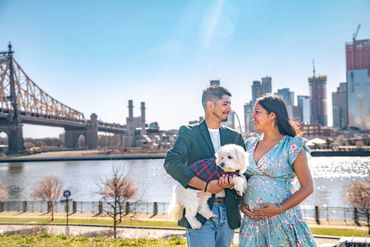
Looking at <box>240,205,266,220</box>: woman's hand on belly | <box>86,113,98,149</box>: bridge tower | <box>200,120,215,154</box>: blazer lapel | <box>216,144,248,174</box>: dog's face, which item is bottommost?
<box>240,205,266,220</box>: woman's hand on belly

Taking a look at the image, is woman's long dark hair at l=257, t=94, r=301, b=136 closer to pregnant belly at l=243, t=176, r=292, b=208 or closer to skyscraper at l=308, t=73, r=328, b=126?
pregnant belly at l=243, t=176, r=292, b=208

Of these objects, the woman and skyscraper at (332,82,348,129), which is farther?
skyscraper at (332,82,348,129)

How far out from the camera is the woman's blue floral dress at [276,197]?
2641 millimetres

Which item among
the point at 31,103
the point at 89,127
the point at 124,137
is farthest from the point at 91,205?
the point at 124,137

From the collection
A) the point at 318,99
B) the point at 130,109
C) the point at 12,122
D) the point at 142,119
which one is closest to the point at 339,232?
the point at 12,122

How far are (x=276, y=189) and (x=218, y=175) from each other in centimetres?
39

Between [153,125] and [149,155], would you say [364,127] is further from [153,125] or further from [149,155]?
[149,155]

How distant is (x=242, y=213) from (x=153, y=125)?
119 meters

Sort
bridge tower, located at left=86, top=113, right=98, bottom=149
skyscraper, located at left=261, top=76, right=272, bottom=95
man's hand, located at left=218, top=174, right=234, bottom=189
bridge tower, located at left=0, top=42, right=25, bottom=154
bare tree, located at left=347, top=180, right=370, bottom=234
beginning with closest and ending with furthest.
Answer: man's hand, located at left=218, top=174, right=234, bottom=189, bare tree, located at left=347, top=180, right=370, bottom=234, bridge tower, located at left=0, top=42, right=25, bottom=154, bridge tower, located at left=86, top=113, right=98, bottom=149, skyscraper, located at left=261, top=76, right=272, bottom=95

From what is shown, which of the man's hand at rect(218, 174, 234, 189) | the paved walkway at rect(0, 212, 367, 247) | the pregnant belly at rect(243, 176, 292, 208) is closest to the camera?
the man's hand at rect(218, 174, 234, 189)

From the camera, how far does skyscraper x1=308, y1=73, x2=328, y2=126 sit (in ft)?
547

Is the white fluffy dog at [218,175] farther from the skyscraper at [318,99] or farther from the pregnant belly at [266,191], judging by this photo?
the skyscraper at [318,99]

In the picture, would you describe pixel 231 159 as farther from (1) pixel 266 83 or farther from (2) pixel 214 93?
(1) pixel 266 83

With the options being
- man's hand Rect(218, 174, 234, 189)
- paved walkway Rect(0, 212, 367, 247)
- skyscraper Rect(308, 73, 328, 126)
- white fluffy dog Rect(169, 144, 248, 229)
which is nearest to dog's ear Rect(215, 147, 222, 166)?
white fluffy dog Rect(169, 144, 248, 229)
